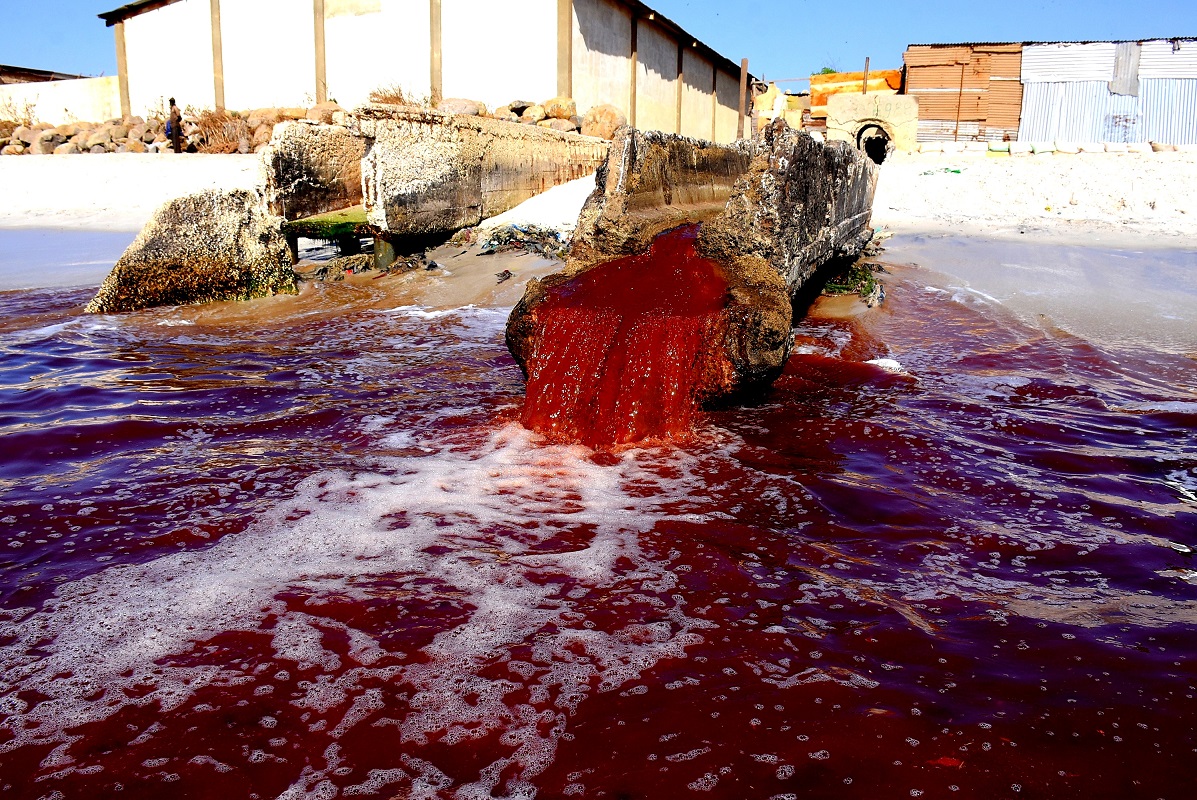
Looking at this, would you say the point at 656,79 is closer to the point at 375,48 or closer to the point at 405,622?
the point at 375,48

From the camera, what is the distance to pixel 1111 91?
19.0 meters

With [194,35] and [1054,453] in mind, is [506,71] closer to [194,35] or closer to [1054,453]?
[194,35]

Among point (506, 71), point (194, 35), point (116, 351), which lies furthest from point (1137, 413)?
point (194, 35)

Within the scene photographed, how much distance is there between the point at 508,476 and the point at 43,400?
2.59 metres

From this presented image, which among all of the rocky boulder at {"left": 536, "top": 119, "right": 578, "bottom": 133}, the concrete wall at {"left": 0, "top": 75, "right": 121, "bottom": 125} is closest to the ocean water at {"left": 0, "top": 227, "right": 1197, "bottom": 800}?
the rocky boulder at {"left": 536, "top": 119, "right": 578, "bottom": 133}

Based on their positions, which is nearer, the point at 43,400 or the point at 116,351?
the point at 43,400

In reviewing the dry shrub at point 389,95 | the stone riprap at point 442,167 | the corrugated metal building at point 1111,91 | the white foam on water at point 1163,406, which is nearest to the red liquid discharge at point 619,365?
the white foam on water at point 1163,406

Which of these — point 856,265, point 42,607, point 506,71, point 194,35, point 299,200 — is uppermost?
point 194,35

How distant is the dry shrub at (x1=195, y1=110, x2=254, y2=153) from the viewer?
46.9 feet

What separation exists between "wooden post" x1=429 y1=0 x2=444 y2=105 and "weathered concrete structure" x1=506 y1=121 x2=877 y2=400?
944 cm

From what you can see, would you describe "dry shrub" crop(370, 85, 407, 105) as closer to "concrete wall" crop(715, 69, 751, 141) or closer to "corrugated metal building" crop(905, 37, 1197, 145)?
"concrete wall" crop(715, 69, 751, 141)

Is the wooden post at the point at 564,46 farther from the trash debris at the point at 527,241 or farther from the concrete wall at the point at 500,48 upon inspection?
the trash debris at the point at 527,241

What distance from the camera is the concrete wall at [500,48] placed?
13.4 metres

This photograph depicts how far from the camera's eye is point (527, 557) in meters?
2.40
